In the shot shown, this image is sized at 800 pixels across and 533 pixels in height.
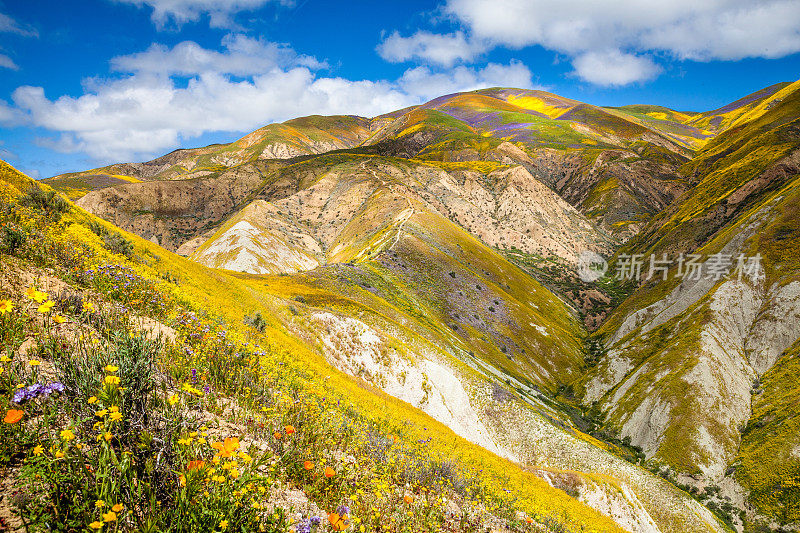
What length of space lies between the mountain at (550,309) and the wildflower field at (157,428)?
1027 cm

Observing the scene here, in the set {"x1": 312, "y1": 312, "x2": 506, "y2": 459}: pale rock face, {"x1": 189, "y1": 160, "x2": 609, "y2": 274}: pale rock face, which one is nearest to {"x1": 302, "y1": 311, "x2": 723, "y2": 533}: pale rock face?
{"x1": 312, "y1": 312, "x2": 506, "y2": 459}: pale rock face

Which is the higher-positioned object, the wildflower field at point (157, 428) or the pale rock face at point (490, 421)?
the wildflower field at point (157, 428)

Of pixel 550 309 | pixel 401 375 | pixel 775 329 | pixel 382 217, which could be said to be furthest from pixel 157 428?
pixel 550 309

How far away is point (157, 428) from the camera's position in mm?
4391

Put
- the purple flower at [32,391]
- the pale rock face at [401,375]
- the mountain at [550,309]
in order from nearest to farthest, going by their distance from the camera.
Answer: the purple flower at [32,391] → the pale rock face at [401,375] → the mountain at [550,309]

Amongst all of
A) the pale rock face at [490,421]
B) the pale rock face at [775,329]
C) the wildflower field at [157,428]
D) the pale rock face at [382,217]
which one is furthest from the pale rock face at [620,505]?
the pale rock face at [382,217]

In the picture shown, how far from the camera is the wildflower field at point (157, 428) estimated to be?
345cm

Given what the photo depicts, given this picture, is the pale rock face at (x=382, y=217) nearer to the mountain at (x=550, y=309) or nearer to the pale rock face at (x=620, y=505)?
the mountain at (x=550, y=309)

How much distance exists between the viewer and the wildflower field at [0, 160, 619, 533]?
3445 millimetres

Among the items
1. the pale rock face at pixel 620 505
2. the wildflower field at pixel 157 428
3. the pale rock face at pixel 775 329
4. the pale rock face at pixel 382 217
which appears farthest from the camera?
the pale rock face at pixel 382 217

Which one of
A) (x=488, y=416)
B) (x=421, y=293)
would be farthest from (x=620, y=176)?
(x=488, y=416)

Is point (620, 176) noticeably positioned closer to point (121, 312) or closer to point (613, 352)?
point (613, 352)

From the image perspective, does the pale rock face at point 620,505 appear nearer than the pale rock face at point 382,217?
Yes

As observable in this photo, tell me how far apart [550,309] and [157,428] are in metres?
97.7
